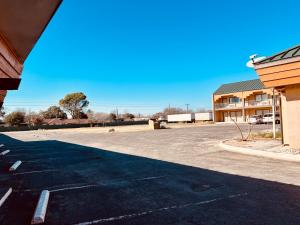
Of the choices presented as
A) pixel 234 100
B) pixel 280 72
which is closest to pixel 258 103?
pixel 234 100

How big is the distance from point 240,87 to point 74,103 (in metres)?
52.5

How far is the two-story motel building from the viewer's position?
5131 centimetres

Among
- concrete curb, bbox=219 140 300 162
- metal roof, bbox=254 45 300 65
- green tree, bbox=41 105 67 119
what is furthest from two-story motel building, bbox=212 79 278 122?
green tree, bbox=41 105 67 119

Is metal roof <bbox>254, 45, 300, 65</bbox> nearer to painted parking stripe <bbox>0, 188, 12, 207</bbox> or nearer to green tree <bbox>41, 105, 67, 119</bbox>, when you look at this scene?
painted parking stripe <bbox>0, 188, 12, 207</bbox>

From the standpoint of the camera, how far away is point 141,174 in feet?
26.2

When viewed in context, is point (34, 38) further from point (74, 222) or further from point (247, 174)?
point (247, 174)

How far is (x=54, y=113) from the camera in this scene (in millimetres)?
82875

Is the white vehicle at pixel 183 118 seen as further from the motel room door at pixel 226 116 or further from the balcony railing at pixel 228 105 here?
the motel room door at pixel 226 116

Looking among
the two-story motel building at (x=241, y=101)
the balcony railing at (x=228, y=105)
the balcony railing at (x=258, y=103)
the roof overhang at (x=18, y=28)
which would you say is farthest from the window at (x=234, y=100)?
the roof overhang at (x=18, y=28)

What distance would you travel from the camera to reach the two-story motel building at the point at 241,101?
2020 inches

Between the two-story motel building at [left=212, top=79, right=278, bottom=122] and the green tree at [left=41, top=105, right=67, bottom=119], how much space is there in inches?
1954

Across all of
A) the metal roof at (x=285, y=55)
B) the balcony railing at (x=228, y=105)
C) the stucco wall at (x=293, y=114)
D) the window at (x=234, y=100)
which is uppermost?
the window at (x=234, y=100)

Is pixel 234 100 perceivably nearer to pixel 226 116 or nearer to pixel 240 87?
pixel 240 87

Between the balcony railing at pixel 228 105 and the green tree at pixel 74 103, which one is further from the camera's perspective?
the green tree at pixel 74 103
